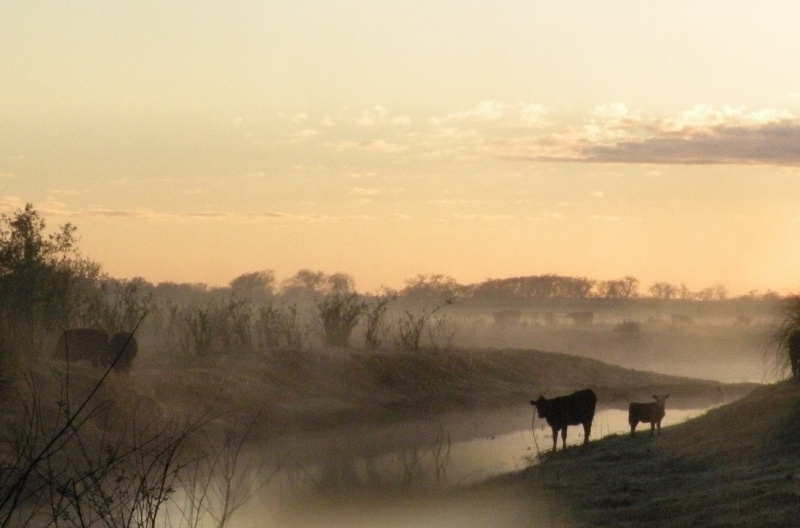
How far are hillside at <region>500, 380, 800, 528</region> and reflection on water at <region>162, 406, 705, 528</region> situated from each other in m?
0.86

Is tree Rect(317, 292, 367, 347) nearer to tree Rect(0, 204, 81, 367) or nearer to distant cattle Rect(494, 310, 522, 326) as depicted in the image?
tree Rect(0, 204, 81, 367)

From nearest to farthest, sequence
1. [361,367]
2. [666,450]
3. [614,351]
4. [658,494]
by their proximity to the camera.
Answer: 1. [658,494]
2. [666,450]
3. [361,367]
4. [614,351]

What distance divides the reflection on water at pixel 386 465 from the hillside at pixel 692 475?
0.86 meters

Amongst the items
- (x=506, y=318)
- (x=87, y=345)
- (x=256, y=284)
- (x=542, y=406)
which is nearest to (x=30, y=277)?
(x=87, y=345)

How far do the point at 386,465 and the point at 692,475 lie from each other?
7016 mm

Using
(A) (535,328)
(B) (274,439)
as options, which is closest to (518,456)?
(B) (274,439)

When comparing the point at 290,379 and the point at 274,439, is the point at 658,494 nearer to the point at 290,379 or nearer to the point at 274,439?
the point at 274,439

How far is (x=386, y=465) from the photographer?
67.1 feet

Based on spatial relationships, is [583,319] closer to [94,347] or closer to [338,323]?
[338,323]

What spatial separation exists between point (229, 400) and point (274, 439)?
1980 millimetres

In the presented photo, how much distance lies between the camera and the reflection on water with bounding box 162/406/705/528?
15.7 m

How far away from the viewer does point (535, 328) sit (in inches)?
2579

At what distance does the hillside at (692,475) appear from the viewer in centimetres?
1191

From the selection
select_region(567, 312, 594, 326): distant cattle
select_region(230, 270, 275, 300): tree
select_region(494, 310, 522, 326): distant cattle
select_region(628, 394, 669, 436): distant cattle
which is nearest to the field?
select_region(628, 394, 669, 436): distant cattle
